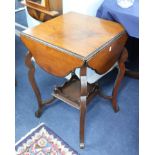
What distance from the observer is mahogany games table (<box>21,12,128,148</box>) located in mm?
1079

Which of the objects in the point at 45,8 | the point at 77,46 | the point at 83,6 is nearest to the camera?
the point at 77,46

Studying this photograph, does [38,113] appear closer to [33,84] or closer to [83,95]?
[33,84]

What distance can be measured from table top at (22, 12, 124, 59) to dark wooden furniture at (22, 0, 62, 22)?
28cm

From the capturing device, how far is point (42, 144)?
1411 mm

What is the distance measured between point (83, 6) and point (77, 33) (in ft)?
1.33

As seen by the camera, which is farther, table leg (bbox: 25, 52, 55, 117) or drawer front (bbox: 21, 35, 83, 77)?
table leg (bbox: 25, 52, 55, 117)

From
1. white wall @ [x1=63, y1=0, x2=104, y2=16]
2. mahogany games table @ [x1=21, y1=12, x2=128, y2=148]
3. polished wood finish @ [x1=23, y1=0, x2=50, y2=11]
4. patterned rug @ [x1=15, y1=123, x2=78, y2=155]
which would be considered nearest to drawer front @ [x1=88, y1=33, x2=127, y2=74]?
mahogany games table @ [x1=21, y1=12, x2=128, y2=148]

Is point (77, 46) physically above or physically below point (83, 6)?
below

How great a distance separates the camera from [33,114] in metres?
1.62

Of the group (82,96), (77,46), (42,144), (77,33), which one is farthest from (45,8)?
(42,144)

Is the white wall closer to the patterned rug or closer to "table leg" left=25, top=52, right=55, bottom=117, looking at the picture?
"table leg" left=25, top=52, right=55, bottom=117
